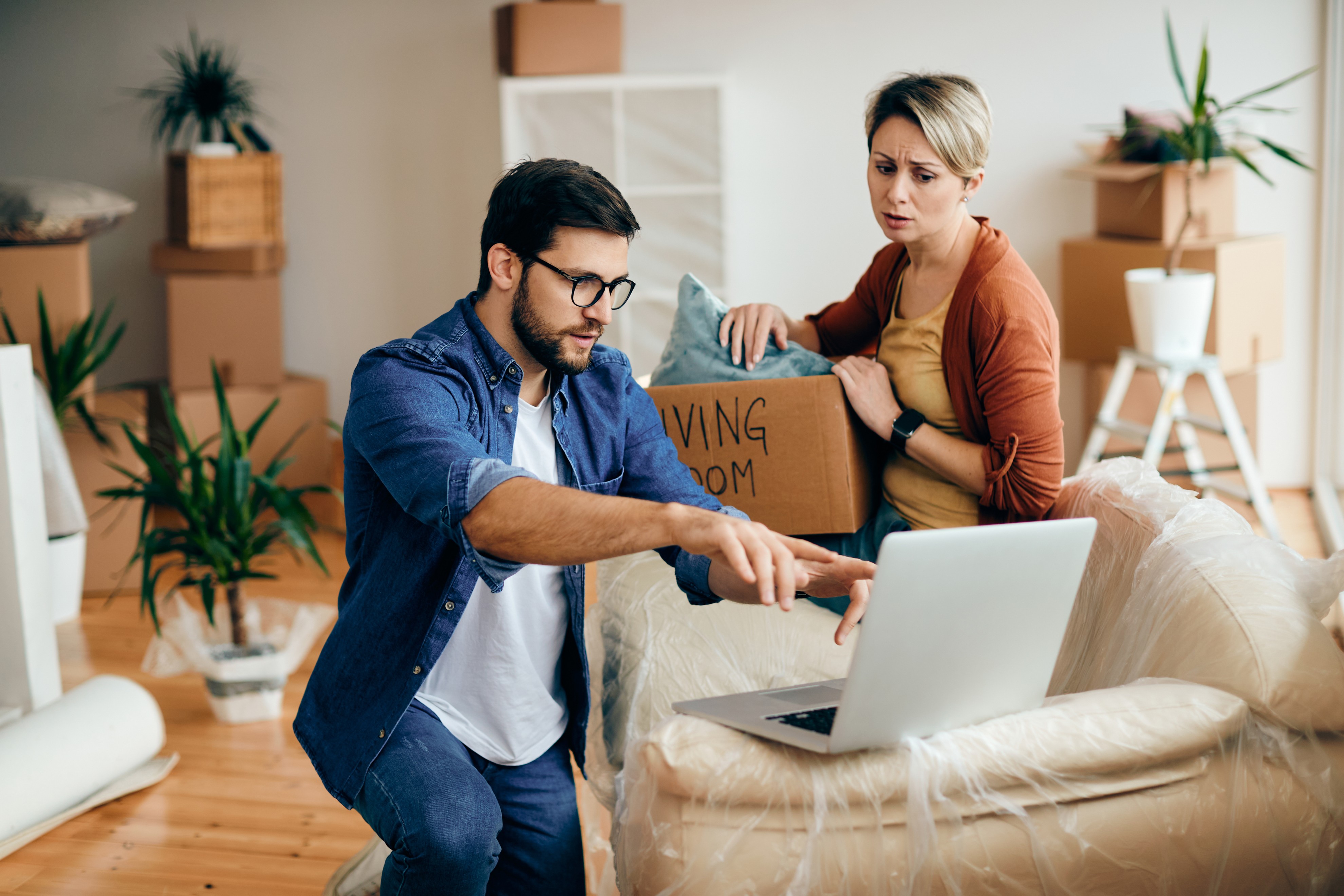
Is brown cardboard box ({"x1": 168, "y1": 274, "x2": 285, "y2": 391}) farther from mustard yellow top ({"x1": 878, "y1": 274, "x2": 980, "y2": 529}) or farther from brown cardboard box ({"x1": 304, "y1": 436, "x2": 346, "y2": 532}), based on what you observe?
mustard yellow top ({"x1": 878, "y1": 274, "x2": 980, "y2": 529})

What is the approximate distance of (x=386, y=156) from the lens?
4180mm

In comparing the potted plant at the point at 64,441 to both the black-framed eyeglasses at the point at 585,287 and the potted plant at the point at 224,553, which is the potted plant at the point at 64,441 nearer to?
the potted plant at the point at 224,553

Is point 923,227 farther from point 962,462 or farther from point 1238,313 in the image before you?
point 1238,313

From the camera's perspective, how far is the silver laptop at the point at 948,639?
3.01ft

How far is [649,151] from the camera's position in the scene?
12.0 feet

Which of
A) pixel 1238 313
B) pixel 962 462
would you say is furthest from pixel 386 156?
pixel 962 462

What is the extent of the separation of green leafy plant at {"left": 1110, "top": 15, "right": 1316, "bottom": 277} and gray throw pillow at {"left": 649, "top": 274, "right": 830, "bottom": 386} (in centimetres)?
157

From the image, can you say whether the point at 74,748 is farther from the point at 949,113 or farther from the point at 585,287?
the point at 949,113

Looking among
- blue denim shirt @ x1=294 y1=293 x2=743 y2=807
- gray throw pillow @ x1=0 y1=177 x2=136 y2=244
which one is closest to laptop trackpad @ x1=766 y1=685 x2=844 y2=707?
blue denim shirt @ x1=294 y1=293 x2=743 y2=807

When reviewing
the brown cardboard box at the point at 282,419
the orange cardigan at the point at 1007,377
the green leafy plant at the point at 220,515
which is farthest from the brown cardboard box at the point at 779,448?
the brown cardboard box at the point at 282,419

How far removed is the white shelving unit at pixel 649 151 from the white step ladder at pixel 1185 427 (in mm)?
1250

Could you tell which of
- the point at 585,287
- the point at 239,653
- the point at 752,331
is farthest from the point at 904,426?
the point at 239,653

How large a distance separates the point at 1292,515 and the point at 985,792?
298 cm

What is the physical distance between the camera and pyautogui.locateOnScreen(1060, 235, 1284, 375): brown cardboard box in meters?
3.20
